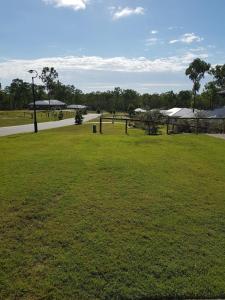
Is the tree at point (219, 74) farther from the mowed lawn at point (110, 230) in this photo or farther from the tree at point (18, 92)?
the mowed lawn at point (110, 230)

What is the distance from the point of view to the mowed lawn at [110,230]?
4.59m

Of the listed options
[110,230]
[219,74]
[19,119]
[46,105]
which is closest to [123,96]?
→ [46,105]

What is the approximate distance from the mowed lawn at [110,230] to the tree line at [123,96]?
6715 centimetres

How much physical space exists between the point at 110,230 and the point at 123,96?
119670mm

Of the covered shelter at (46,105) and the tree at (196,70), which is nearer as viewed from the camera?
the tree at (196,70)

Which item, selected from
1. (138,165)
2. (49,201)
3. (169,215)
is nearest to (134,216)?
(169,215)

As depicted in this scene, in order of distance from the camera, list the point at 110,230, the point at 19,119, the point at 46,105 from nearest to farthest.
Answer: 1. the point at 110,230
2. the point at 19,119
3. the point at 46,105

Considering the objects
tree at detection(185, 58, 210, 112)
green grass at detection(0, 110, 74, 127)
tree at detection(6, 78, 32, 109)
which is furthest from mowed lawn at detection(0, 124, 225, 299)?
tree at detection(6, 78, 32, 109)

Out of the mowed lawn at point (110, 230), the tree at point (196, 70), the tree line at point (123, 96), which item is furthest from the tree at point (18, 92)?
the mowed lawn at point (110, 230)

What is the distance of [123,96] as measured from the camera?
124 metres

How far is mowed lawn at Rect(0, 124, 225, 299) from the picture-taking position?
4.59m

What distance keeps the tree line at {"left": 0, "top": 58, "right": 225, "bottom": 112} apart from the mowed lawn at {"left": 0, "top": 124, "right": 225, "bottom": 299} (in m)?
67.2

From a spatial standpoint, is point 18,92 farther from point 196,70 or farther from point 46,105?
point 196,70

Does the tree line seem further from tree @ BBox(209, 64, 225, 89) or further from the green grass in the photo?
the green grass
